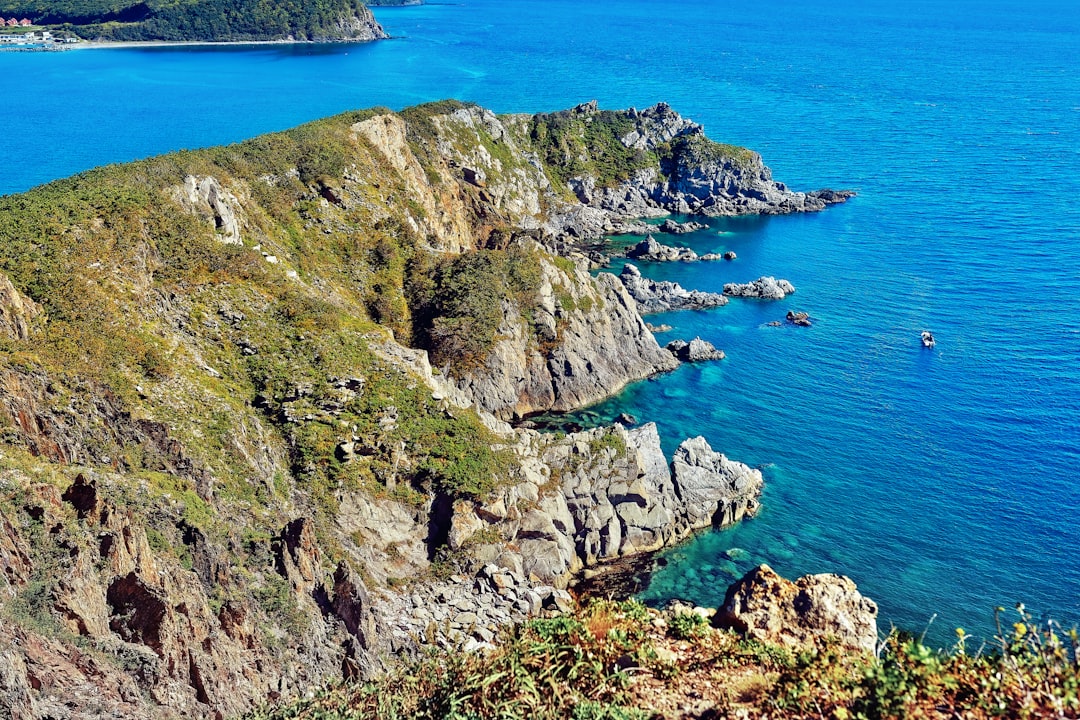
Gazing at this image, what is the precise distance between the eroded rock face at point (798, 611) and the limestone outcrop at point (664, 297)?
85.6 m

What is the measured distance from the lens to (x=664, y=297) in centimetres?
10788

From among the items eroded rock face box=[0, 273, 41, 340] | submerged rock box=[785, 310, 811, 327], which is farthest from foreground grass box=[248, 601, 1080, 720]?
submerged rock box=[785, 310, 811, 327]

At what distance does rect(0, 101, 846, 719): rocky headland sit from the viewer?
107 feet

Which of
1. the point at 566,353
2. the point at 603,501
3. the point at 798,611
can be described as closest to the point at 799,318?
the point at 566,353

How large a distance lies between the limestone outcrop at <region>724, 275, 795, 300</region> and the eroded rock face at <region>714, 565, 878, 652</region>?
3662 inches

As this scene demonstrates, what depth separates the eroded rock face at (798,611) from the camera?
62.2ft

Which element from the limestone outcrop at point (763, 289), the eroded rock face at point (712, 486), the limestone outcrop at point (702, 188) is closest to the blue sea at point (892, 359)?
the eroded rock face at point (712, 486)

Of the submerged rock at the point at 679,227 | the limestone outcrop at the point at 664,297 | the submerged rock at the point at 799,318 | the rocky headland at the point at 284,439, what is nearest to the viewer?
the rocky headland at the point at 284,439

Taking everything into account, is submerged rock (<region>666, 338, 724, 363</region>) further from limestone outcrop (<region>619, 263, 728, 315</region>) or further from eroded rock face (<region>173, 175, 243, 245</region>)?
eroded rock face (<region>173, 175, 243, 245</region>)

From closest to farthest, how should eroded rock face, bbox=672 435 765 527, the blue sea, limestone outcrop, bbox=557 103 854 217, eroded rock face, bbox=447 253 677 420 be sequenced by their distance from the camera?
the blue sea → eroded rock face, bbox=672 435 765 527 → eroded rock face, bbox=447 253 677 420 → limestone outcrop, bbox=557 103 854 217

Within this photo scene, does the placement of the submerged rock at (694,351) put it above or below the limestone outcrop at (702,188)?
below

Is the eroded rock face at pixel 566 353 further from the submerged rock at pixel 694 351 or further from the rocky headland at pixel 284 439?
the submerged rock at pixel 694 351

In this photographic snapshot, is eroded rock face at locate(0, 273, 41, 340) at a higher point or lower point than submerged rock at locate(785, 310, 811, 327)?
higher

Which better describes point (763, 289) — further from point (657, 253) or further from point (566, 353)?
point (566, 353)
